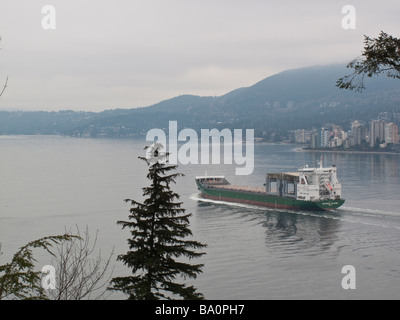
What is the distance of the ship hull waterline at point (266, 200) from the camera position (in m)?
31.9

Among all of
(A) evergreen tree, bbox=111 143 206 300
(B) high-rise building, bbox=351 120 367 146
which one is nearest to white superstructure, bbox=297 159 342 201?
(A) evergreen tree, bbox=111 143 206 300

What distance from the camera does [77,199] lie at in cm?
3631

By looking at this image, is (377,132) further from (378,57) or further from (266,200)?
(378,57)

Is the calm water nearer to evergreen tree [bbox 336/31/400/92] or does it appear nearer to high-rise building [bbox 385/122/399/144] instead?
evergreen tree [bbox 336/31/400/92]

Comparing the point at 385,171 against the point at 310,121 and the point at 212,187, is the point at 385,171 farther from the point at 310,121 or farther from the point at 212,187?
the point at 310,121

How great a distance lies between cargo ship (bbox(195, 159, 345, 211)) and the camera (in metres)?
32.4

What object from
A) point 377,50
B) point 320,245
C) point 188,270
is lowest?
point 320,245

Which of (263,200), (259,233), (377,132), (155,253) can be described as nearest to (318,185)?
(263,200)

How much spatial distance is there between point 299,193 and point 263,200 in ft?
8.83

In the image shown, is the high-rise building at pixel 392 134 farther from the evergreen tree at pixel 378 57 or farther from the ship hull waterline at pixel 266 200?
the evergreen tree at pixel 378 57

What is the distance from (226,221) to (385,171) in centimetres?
3619

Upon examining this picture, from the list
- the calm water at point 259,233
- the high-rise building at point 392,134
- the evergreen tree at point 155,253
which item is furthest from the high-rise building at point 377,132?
the evergreen tree at point 155,253

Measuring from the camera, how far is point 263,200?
34.8 m

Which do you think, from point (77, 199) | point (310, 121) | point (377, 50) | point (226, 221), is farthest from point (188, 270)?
point (310, 121)
